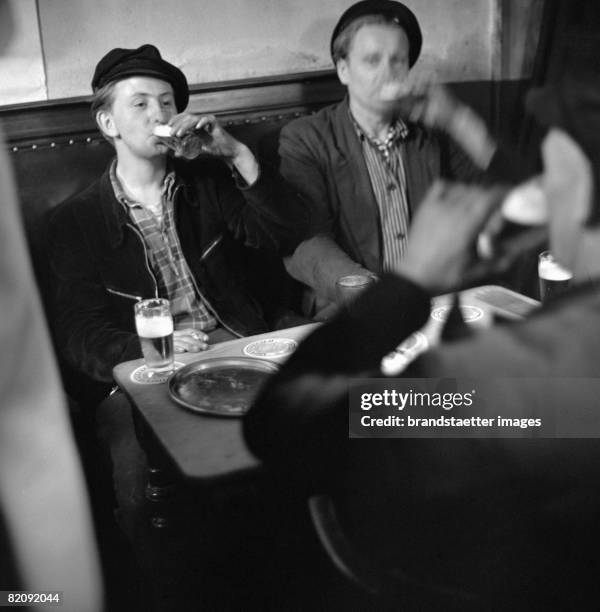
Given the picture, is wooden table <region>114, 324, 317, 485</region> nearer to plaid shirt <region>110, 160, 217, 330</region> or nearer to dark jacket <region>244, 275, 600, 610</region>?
dark jacket <region>244, 275, 600, 610</region>

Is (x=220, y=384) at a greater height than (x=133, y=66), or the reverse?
(x=133, y=66)

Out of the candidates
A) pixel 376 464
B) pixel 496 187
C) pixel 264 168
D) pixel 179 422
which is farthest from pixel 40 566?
pixel 264 168

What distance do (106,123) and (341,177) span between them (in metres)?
0.62

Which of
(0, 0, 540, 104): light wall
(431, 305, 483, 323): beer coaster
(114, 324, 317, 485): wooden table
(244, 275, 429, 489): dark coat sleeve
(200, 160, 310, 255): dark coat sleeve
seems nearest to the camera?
(244, 275, 429, 489): dark coat sleeve

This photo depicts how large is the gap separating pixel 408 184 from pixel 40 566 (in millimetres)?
1425

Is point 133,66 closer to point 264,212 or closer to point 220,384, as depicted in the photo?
point 264,212

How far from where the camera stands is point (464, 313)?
1.28 metres

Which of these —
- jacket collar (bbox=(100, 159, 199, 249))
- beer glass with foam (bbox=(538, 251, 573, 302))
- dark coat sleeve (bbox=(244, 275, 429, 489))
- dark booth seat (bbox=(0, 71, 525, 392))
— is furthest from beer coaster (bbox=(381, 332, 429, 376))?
jacket collar (bbox=(100, 159, 199, 249))

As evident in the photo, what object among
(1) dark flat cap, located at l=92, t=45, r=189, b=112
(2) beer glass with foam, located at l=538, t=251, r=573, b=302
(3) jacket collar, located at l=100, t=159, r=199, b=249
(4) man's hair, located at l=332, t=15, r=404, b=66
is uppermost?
(4) man's hair, located at l=332, t=15, r=404, b=66

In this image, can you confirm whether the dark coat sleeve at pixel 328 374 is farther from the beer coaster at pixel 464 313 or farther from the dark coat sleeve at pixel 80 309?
the dark coat sleeve at pixel 80 309

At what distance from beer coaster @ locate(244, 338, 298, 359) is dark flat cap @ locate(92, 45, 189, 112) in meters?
0.69

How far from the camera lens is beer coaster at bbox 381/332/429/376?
3.17 feet

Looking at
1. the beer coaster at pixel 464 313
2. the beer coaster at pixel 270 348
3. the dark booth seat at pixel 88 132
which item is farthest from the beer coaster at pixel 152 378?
the dark booth seat at pixel 88 132

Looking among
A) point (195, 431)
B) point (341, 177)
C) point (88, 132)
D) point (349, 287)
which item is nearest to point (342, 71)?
point (341, 177)
